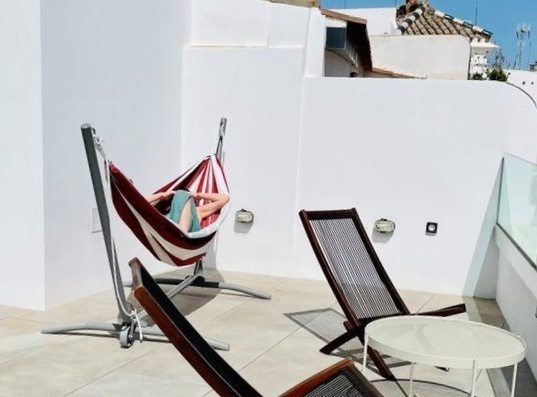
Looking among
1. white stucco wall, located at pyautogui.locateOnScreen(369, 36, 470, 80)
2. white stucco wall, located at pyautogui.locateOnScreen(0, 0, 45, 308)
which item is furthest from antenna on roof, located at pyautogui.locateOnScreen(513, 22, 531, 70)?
white stucco wall, located at pyautogui.locateOnScreen(0, 0, 45, 308)

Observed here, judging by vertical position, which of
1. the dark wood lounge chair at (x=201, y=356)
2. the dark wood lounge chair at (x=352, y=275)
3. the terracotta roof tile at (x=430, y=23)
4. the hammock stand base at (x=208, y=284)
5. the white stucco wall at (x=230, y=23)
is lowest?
the hammock stand base at (x=208, y=284)

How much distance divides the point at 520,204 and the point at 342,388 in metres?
3.54

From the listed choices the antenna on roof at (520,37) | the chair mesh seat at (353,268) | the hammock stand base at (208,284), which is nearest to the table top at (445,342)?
the chair mesh seat at (353,268)

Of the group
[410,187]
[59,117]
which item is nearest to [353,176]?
[410,187]

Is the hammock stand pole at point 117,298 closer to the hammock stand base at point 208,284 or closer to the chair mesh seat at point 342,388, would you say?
the hammock stand base at point 208,284

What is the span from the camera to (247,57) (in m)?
6.76

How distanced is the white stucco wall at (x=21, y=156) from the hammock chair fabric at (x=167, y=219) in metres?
1.10

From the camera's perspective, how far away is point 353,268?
4.59 meters

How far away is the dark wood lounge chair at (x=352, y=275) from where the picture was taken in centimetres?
415

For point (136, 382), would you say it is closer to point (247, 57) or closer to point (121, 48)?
point (121, 48)

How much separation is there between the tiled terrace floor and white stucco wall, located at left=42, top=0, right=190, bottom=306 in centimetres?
48

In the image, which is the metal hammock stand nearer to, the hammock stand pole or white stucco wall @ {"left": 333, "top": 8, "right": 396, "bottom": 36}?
the hammock stand pole

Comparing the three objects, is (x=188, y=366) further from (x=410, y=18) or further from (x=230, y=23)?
(x=410, y=18)

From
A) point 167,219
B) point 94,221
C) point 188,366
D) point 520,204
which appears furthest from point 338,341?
point 94,221
